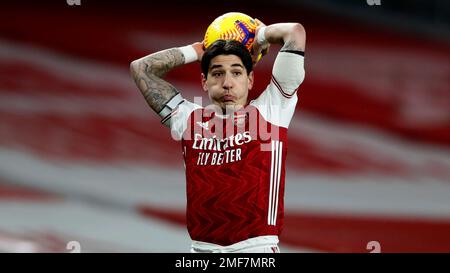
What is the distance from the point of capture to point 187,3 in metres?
6.20

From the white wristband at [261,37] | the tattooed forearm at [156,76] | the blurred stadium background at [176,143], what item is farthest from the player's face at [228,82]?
the blurred stadium background at [176,143]

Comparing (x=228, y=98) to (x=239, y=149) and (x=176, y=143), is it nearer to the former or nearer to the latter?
(x=239, y=149)

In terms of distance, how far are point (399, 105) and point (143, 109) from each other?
216cm

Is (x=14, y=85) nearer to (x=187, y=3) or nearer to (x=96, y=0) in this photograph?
(x=96, y=0)

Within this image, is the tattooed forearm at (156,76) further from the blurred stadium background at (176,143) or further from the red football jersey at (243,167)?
the blurred stadium background at (176,143)

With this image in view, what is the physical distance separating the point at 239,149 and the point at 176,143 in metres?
3.01

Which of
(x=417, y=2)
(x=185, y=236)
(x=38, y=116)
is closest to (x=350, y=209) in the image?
(x=185, y=236)

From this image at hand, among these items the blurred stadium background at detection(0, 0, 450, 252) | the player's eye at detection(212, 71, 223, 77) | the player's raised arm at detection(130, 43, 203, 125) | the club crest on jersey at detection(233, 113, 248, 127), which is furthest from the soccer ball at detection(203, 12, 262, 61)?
the blurred stadium background at detection(0, 0, 450, 252)

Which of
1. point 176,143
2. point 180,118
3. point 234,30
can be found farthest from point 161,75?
point 176,143

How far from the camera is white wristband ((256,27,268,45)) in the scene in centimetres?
318

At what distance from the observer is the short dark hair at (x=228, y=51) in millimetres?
3084

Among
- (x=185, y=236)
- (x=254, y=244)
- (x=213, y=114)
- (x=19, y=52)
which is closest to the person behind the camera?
(x=254, y=244)

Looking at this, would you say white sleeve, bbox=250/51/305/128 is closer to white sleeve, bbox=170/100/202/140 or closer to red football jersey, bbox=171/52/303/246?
red football jersey, bbox=171/52/303/246

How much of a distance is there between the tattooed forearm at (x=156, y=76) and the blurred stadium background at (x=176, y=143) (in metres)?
2.55
